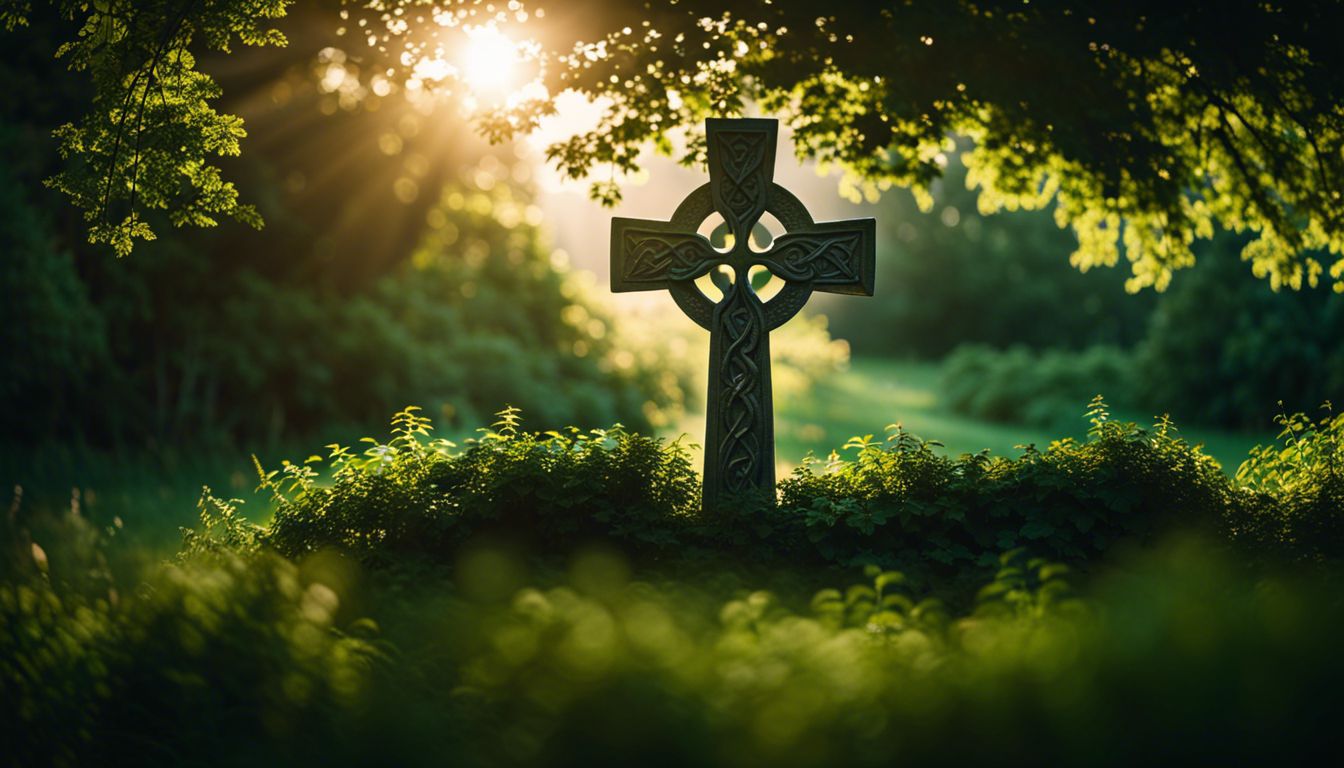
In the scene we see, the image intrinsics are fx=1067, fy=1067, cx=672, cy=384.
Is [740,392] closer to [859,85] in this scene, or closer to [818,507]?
[818,507]

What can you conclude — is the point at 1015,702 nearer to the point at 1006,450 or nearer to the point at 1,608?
the point at 1,608

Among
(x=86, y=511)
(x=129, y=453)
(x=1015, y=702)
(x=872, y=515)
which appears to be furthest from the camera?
(x=129, y=453)

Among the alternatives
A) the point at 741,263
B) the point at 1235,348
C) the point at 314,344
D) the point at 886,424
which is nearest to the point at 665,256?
the point at 741,263

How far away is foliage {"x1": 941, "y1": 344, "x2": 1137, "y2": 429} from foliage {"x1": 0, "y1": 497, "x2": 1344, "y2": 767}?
75.1ft

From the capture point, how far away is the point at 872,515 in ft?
21.4

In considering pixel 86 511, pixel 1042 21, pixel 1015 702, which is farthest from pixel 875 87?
pixel 86 511

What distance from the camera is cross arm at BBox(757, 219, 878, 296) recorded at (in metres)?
7.64

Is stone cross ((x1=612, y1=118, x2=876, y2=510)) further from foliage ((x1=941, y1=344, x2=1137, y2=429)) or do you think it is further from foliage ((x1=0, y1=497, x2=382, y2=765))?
foliage ((x1=941, y1=344, x2=1137, y2=429))

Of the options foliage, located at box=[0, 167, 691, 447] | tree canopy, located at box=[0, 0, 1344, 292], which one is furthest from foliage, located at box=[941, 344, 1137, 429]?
tree canopy, located at box=[0, 0, 1344, 292]

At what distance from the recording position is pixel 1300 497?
6816mm

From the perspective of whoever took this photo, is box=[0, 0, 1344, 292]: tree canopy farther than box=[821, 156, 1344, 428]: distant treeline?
No

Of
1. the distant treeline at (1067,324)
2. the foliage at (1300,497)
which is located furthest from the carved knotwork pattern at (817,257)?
the distant treeline at (1067,324)

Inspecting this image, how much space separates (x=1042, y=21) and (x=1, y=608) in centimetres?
812

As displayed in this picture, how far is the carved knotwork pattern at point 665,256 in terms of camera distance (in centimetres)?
766
